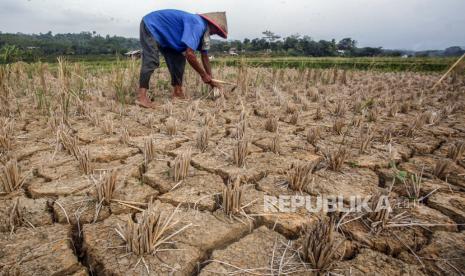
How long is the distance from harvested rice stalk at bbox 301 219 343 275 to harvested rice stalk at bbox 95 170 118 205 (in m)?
0.93

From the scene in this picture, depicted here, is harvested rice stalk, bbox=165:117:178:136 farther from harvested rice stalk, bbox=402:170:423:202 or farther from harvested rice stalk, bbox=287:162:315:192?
harvested rice stalk, bbox=402:170:423:202

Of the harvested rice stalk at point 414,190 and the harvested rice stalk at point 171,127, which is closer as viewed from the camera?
the harvested rice stalk at point 414,190

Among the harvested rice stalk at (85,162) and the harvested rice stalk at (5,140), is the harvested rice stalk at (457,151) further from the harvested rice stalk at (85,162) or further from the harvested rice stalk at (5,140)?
the harvested rice stalk at (5,140)

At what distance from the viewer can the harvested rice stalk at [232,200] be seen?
1.32 m

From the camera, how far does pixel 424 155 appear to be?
2184mm

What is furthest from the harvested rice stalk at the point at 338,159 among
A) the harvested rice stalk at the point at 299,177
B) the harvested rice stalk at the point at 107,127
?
the harvested rice stalk at the point at 107,127

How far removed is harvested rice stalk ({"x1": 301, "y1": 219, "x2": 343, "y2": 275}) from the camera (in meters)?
1.00

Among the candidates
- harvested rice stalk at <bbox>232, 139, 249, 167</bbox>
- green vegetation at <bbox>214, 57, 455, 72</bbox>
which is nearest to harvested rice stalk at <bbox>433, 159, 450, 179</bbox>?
harvested rice stalk at <bbox>232, 139, 249, 167</bbox>

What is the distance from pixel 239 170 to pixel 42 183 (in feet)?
3.71

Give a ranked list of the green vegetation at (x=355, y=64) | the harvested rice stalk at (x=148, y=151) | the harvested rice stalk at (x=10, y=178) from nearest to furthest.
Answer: the harvested rice stalk at (x=10, y=178), the harvested rice stalk at (x=148, y=151), the green vegetation at (x=355, y=64)

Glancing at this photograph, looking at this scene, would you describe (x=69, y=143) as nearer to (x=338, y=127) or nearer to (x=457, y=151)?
(x=338, y=127)

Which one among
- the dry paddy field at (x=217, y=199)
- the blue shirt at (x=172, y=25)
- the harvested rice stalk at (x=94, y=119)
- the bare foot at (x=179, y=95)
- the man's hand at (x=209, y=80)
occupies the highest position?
the blue shirt at (x=172, y=25)

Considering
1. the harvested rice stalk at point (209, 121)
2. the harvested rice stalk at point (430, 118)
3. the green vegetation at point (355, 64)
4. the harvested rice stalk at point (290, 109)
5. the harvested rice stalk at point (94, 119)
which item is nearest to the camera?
the harvested rice stalk at point (94, 119)

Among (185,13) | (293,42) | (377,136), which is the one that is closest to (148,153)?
(377,136)
